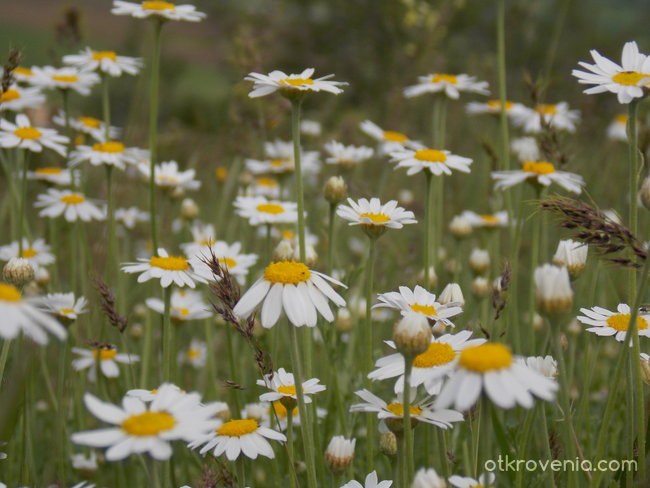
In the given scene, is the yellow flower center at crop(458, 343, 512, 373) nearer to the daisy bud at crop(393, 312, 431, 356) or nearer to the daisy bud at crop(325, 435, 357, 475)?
the daisy bud at crop(393, 312, 431, 356)

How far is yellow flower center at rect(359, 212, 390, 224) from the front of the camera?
166 centimetres

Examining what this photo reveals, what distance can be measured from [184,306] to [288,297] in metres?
1.13

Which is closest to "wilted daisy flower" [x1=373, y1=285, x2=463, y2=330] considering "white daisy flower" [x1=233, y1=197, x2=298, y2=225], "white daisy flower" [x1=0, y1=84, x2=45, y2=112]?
"white daisy flower" [x1=233, y1=197, x2=298, y2=225]

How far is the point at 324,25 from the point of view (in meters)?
11.7

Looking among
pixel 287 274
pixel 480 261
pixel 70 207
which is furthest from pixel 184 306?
pixel 287 274

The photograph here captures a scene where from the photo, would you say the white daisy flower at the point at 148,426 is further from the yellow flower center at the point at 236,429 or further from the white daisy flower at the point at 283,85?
the white daisy flower at the point at 283,85

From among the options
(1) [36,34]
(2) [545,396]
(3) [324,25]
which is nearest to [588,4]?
(3) [324,25]

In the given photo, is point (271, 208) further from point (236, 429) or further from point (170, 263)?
point (236, 429)

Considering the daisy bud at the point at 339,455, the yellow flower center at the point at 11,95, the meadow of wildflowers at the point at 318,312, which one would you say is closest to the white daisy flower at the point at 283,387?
the meadow of wildflowers at the point at 318,312

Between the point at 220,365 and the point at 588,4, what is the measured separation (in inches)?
432

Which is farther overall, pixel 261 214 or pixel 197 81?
pixel 197 81

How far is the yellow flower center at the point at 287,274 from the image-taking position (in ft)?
4.38

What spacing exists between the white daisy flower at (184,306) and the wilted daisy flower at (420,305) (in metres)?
0.76

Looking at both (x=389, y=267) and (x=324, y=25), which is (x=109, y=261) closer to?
(x=389, y=267)
